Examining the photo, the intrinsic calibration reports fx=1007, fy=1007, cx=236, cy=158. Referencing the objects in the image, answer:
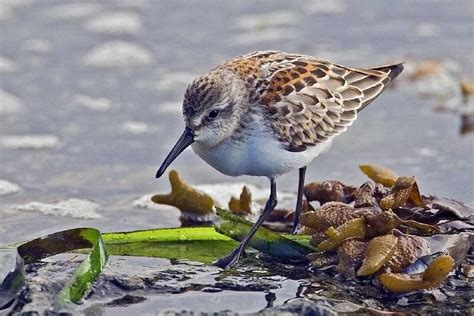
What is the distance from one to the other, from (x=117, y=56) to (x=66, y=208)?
294 centimetres

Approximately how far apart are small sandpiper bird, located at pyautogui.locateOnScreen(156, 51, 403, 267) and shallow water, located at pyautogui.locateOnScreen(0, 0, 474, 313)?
87 centimetres

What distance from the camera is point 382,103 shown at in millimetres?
8008

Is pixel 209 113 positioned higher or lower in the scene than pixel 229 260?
higher

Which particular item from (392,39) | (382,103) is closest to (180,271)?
(382,103)

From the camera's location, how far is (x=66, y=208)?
6.07m

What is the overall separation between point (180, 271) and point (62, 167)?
7.51 ft

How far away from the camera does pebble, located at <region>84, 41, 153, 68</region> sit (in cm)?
867

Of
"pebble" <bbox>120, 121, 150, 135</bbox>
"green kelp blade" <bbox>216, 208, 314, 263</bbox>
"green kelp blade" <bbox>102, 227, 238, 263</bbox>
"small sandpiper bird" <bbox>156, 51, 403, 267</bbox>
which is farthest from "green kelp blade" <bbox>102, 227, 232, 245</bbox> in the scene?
"pebble" <bbox>120, 121, 150, 135</bbox>

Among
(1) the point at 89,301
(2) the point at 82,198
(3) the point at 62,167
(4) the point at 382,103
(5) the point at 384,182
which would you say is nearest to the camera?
(1) the point at 89,301

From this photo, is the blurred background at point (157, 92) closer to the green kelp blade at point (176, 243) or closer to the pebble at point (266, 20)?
the pebble at point (266, 20)

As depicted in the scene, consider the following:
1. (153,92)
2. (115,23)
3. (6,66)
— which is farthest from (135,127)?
(115,23)

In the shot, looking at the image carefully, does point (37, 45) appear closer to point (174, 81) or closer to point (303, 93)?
point (174, 81)

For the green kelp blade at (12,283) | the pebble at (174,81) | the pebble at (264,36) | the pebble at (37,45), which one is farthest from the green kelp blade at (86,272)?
the pebble at (264,36)

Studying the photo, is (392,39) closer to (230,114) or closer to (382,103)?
(382,103)
